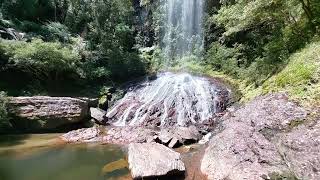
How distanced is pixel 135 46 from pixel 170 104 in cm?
994

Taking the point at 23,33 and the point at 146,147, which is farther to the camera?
the point at 23,33

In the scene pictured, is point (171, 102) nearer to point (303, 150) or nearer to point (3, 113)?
point (3, 113)

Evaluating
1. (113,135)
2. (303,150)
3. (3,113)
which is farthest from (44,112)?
(303,150)

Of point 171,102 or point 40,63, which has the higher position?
point 40,63

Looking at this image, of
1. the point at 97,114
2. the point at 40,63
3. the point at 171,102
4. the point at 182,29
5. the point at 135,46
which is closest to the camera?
the point at 97,114

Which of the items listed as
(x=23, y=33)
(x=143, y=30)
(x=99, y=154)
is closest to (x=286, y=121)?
(x=99, y=154)

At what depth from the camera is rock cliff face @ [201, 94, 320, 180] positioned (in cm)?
629

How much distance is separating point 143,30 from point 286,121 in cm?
2207

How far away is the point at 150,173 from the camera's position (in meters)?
8.30

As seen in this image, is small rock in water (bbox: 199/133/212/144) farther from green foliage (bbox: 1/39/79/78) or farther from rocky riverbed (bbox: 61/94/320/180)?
green foliage (bbox: 1/39/79/78)

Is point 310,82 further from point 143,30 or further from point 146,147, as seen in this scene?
point 143,30

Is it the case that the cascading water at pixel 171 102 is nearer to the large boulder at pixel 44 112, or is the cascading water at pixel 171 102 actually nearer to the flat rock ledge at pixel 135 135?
the flat rock ledge at pixel 135 135

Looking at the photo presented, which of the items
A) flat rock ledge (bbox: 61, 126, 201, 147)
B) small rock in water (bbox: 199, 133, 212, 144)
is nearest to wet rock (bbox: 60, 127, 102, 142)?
flat rock ledge (bbox: 61, 126, 201, 147)

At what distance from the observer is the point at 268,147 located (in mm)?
7648
